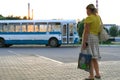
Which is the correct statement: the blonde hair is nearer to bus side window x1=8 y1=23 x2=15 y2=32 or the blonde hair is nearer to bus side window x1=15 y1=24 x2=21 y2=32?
bus side window x1=15 y1=24 x2=21 y2=32

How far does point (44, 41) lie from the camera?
137ft

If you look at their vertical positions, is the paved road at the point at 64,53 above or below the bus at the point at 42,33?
below

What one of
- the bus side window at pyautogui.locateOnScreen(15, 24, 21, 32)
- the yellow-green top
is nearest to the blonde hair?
the yellow-green top

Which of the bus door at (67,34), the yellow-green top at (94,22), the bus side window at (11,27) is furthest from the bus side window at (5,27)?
the yellow-green top at (94,22)

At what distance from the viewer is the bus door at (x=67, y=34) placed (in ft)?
137

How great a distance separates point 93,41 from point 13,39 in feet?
104

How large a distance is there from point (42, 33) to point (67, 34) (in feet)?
8.32

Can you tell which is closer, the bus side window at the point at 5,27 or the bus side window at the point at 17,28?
the bus side window at the point at 17,28

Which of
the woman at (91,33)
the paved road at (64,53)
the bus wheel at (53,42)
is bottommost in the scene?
the paved road at (64,53)

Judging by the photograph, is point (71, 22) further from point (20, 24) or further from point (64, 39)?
point (20, 24)

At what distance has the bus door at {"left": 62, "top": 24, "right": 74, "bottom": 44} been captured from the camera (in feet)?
137

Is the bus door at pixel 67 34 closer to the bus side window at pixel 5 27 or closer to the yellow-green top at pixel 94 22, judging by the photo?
the bus side window at pixel 5 27

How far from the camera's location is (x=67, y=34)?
41.9 meters

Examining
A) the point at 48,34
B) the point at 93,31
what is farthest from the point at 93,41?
the point at 48,34
